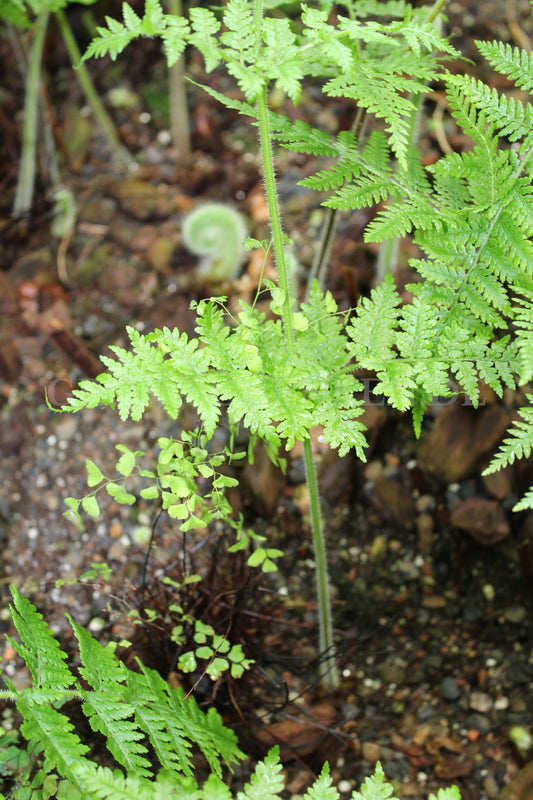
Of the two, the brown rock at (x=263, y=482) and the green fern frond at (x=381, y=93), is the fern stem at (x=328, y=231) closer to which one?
the green fern frond at (x=381, y=93)

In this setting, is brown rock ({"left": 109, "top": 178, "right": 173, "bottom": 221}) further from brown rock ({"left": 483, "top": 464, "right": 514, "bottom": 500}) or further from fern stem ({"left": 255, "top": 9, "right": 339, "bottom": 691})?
brown rock ({"left": 483, "top": 464, "right": 514, "bottom": 500})

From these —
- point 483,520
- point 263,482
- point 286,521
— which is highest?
point 483,520

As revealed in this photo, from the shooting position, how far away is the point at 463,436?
1622mm

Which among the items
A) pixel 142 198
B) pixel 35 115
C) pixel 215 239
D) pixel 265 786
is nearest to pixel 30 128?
pixel 35 115

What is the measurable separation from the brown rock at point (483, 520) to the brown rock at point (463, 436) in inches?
4.3

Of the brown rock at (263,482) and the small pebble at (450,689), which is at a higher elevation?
the brown rock at (263,482)

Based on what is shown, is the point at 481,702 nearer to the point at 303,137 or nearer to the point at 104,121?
the point at 303,137

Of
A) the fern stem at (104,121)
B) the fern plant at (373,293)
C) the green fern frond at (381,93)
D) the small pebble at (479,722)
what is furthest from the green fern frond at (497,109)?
the fern stem at (104,121)

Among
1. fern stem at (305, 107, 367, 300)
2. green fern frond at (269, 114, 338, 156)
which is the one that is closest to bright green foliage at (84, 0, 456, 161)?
green fern frond at (269, 114, 338, 156)

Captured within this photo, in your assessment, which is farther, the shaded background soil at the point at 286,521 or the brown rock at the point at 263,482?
the brown rock at the point at 263,482

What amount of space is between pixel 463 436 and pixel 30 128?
160cm

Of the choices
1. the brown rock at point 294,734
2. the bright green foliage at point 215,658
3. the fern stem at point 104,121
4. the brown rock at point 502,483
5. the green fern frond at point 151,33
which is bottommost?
the brown rock at point 294,734

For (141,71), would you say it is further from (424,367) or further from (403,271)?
(424,367)

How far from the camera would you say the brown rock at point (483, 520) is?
1.55 m
